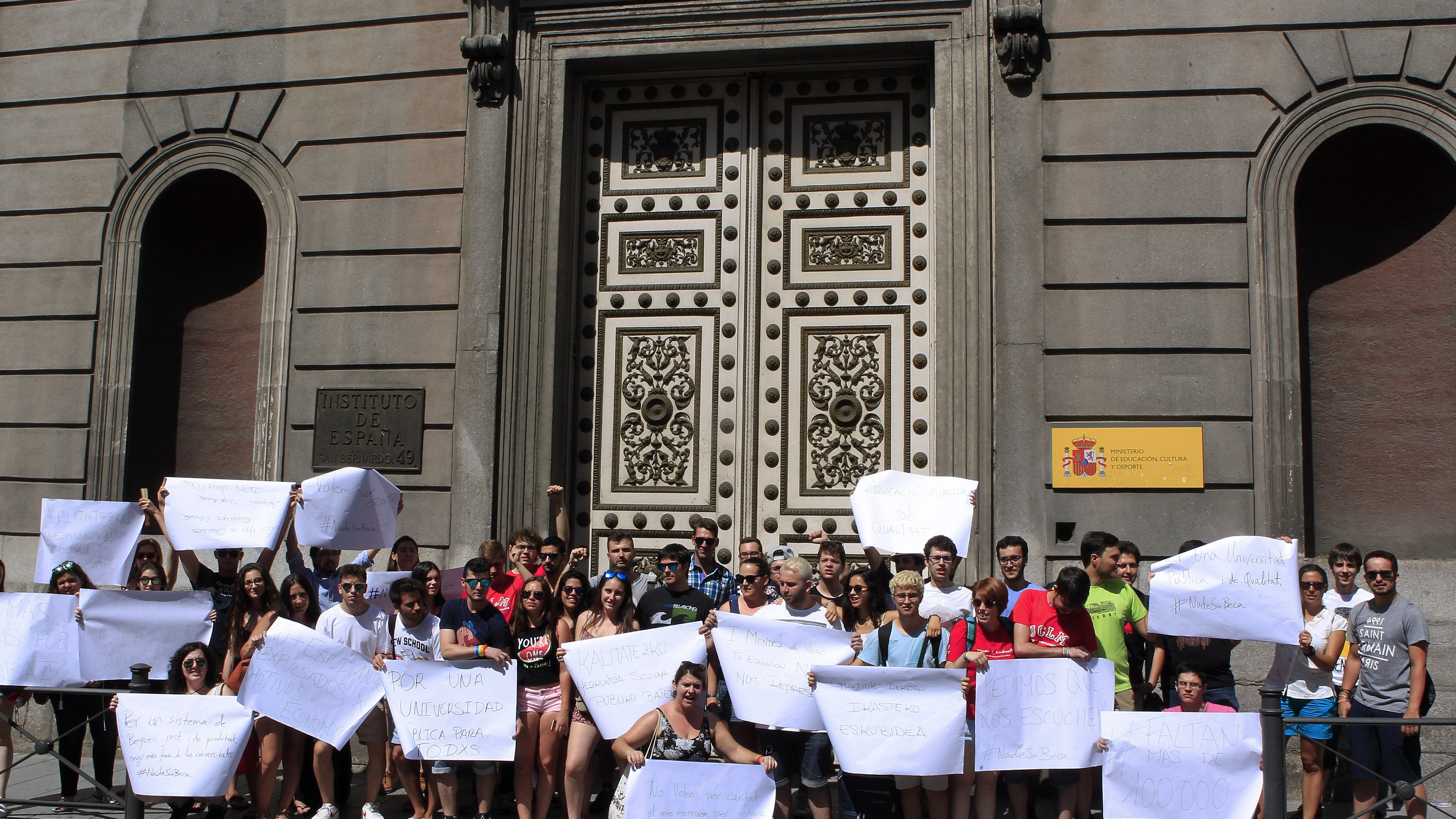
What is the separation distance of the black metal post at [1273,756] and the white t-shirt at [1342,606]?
5.16 feet

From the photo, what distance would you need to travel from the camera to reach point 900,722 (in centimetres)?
717

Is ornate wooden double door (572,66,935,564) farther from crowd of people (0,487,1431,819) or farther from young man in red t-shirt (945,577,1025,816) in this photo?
young man in red t-shirt (945,577,1025,816)

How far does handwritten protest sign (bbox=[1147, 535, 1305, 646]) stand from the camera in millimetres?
7312

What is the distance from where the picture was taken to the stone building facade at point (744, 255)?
34.4 ft

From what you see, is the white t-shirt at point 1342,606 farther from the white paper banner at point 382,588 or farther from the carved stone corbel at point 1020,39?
the white paper banner at point 382,588

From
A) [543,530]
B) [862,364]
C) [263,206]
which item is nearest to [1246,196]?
[862,364]

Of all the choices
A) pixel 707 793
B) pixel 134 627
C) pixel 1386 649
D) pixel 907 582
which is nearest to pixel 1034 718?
pixel 907 582

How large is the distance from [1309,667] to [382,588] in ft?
21.8

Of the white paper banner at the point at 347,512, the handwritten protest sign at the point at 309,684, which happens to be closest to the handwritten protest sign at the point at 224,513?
the white paper banner at the point at 347,512

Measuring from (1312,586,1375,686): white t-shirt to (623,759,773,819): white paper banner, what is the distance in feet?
12.8

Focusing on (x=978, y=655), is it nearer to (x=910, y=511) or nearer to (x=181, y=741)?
(x=910, y=511)

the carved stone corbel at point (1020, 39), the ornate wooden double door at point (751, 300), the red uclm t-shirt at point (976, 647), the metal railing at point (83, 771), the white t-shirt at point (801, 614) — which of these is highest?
the carved stone corbel at point (1020, 39)

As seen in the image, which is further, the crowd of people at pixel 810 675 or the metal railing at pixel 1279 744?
the crowd of people at pixel 810 675

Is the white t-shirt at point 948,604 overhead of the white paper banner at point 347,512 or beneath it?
beneath
